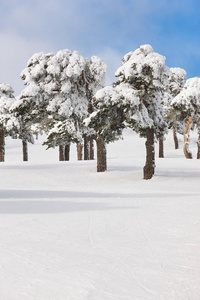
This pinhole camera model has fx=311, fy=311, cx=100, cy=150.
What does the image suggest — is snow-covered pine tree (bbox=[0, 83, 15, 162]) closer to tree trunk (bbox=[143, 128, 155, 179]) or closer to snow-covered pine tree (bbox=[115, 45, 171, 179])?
snow-covered pine tree (bbox=[115, 45, 171, 179])

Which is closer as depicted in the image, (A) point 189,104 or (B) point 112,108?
(B) point 112,108

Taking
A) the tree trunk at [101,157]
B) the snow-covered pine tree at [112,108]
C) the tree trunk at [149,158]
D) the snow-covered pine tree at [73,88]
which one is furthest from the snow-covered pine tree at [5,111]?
the tree trunk at [149,158]

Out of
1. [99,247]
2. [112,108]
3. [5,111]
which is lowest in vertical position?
[99,247]

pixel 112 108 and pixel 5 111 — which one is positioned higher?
pixel 5 111

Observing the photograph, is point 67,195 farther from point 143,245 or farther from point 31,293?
point 31,293

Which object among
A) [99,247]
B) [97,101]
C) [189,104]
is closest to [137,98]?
[97,101]

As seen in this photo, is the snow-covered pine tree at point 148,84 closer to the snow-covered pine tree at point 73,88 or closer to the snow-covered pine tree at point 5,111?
the snow-covered pine tree at point 73,88

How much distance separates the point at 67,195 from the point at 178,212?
194 inches

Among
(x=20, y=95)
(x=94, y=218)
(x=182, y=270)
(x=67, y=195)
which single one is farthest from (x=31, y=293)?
(x=20, y=95)

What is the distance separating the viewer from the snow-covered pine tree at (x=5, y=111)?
29.9 metres

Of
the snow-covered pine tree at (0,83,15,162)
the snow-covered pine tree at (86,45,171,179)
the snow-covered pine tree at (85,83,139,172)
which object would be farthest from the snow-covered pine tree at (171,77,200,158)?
the snow-covered pine tree at (0,83,15,162)

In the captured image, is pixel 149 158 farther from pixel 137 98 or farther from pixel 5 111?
pixel 5 111

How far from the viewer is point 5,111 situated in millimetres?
31406

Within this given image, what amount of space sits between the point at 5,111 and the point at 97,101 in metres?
17.2
